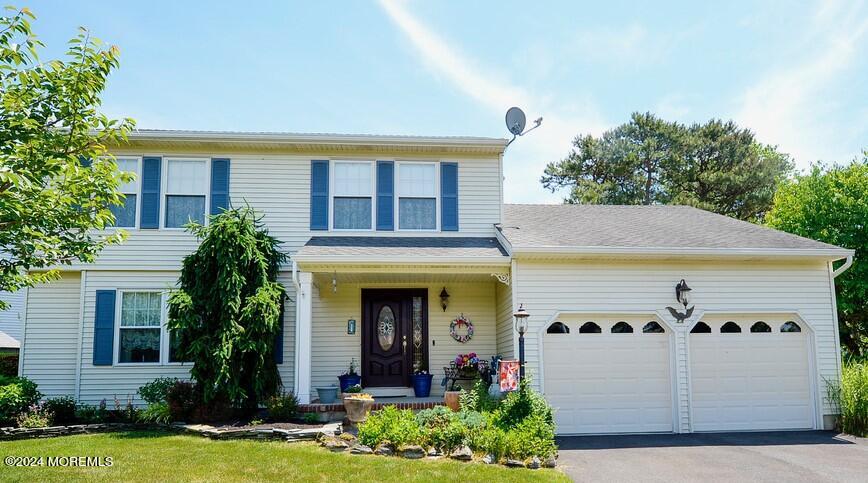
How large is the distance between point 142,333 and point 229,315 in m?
2.61

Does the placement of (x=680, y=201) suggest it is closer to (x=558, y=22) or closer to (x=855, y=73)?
(x=855, y=73)

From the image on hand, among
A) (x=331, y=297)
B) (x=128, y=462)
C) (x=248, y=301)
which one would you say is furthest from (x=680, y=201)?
(x=128, y=462)

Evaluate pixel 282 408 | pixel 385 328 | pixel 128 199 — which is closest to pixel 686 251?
pixel 385 328

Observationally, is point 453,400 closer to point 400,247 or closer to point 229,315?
point 400,247

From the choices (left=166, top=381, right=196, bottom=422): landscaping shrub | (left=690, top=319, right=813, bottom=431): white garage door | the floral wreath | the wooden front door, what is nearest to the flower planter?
the wooden front door

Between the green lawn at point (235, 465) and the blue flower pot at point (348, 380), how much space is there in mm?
2593

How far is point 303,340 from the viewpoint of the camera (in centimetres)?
1039

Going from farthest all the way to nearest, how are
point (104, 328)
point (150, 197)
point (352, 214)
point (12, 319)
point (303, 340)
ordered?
point (12, 319), point (352, 214), point (150, 197), point (104, 328), point (303, 340)

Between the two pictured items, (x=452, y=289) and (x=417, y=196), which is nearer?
(x=417, y=196)

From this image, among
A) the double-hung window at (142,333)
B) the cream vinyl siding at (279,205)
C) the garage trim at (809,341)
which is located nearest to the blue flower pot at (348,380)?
the cream vinyl siding at (279,205)

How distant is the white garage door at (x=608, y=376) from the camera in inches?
411

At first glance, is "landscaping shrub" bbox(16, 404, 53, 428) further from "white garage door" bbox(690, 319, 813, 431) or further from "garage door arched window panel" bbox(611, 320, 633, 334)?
"white garage door" bbox(690, 319, 813, 431)

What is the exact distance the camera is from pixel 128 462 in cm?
762

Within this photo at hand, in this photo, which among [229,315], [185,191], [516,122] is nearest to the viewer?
[229,315]
